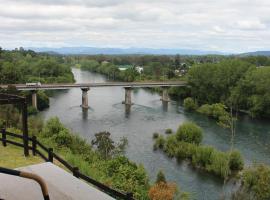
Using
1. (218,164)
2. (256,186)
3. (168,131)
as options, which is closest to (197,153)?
(218,164)

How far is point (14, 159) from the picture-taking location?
40.5 ft

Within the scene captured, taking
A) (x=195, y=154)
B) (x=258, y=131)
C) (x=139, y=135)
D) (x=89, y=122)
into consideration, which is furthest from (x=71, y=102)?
(x=195, y=154)

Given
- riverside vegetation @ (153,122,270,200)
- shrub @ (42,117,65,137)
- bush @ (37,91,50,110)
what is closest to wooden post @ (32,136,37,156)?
riverside vegetation @ (153,122,270,200)

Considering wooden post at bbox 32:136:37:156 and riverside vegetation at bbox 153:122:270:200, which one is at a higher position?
wooden post at bbox 32:136:37:156

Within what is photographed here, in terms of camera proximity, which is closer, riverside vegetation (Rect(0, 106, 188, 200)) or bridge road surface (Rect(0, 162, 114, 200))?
bridge road surface (Rect(0, 162, 114, 200))

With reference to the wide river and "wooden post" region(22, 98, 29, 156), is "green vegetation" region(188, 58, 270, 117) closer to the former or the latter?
the wide river

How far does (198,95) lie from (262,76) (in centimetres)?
1779

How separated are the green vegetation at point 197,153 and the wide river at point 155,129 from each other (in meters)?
0.97

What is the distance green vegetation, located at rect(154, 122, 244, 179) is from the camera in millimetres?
32219

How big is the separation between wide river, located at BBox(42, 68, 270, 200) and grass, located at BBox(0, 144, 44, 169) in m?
16.6

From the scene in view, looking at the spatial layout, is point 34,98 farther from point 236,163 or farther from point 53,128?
point 236,163

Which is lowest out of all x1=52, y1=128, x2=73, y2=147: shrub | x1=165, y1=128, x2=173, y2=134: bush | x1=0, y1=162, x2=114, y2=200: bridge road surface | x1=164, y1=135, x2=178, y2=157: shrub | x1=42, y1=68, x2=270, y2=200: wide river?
x1=42, y1=68, x2=270, y2=200: wide river

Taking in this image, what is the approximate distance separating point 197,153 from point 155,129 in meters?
16.7

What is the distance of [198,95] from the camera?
8394 centimetres
